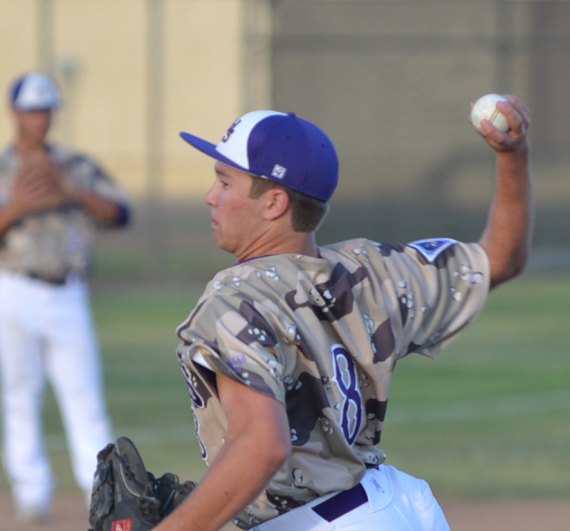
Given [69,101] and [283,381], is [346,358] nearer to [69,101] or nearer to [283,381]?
[283,381]

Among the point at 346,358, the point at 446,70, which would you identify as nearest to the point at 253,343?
the point at 346,358

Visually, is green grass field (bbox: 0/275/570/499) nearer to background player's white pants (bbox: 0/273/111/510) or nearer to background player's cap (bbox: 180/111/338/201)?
background player's white pants (bbox: 0/273/111/510)

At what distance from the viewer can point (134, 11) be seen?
87.4 ft

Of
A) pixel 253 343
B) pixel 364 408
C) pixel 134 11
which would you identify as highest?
pixel 253 343

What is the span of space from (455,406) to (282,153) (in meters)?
8.10

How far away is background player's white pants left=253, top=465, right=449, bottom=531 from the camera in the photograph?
130 inches

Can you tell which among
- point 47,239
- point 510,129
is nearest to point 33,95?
point 47,239

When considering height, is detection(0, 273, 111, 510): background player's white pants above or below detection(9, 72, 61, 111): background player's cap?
below

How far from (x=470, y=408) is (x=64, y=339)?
462 cm

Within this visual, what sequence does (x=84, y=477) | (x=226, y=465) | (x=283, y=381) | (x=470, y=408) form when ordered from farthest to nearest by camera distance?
(x=470, y=408) → (x=84, y=477) → (x=283, y=381) → (x=226, y=465)

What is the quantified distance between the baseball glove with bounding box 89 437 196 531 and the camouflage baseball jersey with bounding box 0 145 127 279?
13.5 feet

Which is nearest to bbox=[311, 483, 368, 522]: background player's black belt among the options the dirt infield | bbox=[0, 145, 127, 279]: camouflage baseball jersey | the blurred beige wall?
the dirt infield

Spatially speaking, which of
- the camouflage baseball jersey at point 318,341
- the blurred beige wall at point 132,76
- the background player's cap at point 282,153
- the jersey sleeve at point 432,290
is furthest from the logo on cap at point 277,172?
the blurred beige wall at point 132,76

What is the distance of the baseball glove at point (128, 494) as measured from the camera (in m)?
3.20
